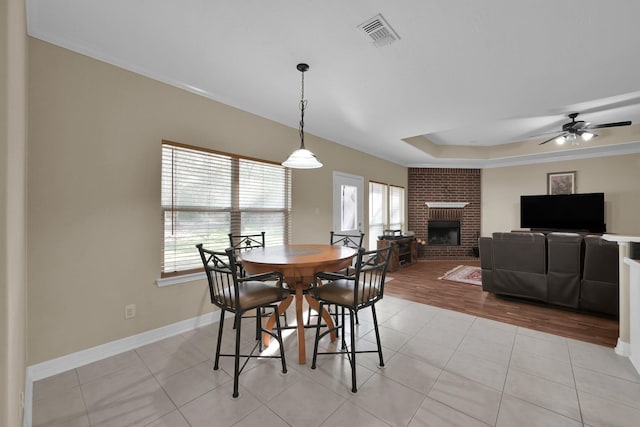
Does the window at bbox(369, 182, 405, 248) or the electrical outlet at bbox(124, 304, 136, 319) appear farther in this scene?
the window at bbox(369, 182, 405, 248)

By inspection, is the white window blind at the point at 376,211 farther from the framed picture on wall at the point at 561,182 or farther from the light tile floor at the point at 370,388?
the framed picture on wall at the point at 561,182

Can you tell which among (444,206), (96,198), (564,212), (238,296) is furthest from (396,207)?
(96,198)

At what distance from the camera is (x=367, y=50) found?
88.0 inches

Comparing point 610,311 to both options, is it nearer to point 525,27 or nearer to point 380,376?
point 380,376

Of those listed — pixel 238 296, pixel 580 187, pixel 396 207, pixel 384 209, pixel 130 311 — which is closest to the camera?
pixel 238 296

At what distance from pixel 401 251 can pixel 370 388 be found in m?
4.50

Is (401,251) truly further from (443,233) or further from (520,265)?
(520,265)

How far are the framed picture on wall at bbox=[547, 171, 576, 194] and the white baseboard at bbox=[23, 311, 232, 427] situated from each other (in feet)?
24.8

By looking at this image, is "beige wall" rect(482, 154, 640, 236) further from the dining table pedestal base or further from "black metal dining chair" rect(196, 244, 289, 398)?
"black metal dining chair" rect(196, 244, 289, 398)

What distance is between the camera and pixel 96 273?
225 centimetres

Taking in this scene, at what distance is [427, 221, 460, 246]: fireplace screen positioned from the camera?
7246 millimetres

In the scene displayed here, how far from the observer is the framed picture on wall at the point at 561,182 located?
19.8 feet

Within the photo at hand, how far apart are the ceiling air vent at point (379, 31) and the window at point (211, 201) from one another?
6.36 ft

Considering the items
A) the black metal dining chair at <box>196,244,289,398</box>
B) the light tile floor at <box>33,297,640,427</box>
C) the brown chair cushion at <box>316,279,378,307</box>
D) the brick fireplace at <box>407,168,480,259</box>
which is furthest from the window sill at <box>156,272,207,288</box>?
the brick fireplace at <box>407,168,480,259</box>
